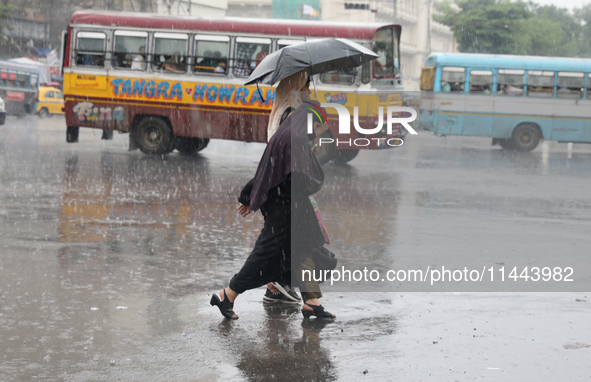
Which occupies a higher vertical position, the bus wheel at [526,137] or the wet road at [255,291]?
the bus wheel at [526,137]

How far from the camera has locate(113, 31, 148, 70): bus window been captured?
16312 mm

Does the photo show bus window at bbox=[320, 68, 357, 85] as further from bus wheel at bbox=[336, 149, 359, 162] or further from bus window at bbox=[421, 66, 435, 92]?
bus window at bbox=[421, 66, 435, 92]

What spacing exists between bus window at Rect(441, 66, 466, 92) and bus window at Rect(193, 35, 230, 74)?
32.0ft

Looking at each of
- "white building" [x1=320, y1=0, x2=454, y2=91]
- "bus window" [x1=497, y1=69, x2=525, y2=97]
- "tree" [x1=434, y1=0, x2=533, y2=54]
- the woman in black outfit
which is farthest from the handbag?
"white building" [x1=320, y1=0, x2=454, y2=91]

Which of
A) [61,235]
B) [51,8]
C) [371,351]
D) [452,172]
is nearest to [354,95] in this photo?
[452,172]

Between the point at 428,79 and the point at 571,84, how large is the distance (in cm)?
448

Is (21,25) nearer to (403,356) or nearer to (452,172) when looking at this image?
(452,172)

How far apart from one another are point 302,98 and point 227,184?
301 inches

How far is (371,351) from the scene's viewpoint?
14.1 feet

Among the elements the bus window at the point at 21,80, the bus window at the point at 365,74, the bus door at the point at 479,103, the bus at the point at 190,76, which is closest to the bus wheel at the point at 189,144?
the bus at the point at 190,76

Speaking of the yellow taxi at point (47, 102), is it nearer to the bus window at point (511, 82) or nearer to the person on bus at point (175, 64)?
the person on bus at point (175, 64)

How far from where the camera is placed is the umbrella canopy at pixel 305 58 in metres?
4.91

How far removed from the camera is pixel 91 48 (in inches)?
650

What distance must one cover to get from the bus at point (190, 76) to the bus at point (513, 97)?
7.22 m
